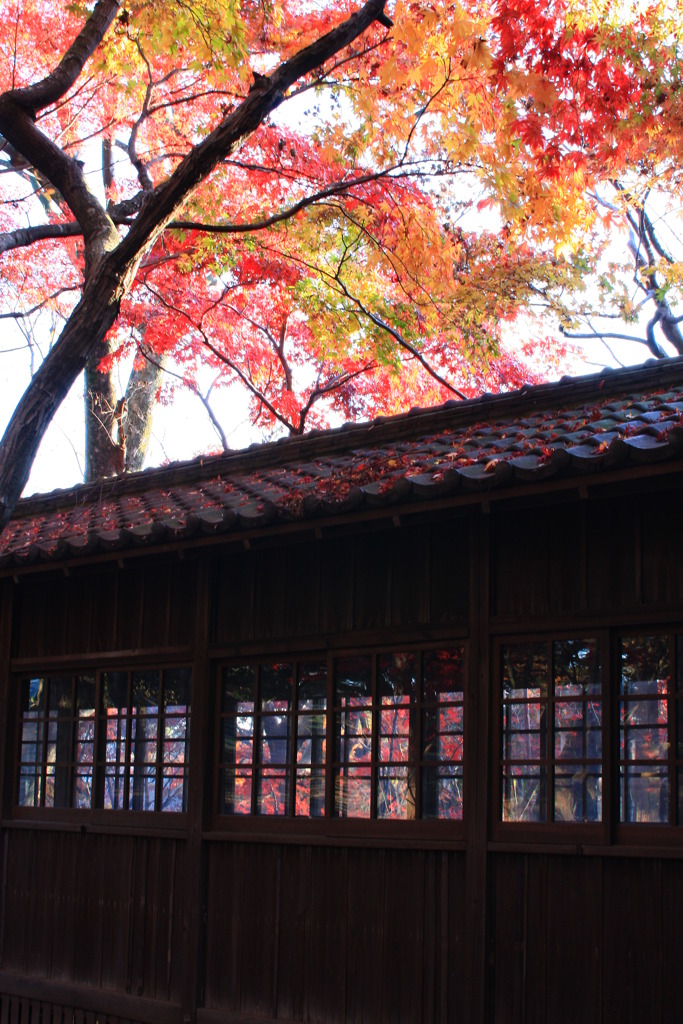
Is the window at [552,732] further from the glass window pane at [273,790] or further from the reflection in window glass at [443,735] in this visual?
the glass window pane at [273,790]

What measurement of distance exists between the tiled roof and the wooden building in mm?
38

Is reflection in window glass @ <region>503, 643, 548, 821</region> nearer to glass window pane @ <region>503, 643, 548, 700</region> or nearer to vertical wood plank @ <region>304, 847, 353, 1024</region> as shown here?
glass window pane @ <region>503, 643, 548, 700</region>

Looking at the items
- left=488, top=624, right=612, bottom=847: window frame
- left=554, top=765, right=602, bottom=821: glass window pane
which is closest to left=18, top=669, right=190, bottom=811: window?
left=488, top=624, right=612, bottom=847: window frame

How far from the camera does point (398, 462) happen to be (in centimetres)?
826

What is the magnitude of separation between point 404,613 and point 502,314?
11193 mm

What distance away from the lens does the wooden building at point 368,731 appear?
668 centimetres

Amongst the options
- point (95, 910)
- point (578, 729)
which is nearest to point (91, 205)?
point (578, 729)

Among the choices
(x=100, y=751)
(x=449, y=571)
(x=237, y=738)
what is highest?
(x=449, y=571)

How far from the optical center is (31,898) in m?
10.1

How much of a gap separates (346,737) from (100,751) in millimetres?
2856

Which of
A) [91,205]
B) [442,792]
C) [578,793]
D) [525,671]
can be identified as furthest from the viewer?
[91,205]

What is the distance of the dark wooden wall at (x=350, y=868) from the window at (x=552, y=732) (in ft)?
0.52

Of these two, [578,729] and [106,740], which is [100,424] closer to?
[106,740]

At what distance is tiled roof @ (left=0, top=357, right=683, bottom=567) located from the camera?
662 cm
